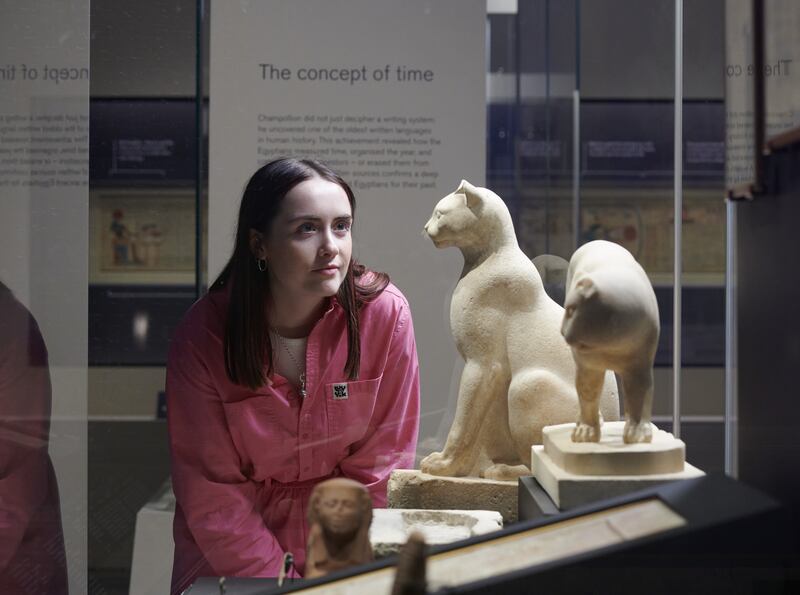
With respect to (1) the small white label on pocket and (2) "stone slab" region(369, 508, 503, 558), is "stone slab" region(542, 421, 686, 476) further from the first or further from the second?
(1) the small white label on pocket

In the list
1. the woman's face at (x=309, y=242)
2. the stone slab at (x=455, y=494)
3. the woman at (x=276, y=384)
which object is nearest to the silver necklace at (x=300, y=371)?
the woman at (x=276, y=384)

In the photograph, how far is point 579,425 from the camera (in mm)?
2135

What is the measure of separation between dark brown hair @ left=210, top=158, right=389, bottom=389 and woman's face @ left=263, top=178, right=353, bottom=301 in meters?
0.03

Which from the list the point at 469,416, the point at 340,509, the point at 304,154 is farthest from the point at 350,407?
the point at 340,509

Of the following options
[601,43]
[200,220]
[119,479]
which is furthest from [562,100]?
[119,479]

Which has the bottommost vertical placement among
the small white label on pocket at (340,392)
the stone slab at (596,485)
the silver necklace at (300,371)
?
the stone slab at (596,485)

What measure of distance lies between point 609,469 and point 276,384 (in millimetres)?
859

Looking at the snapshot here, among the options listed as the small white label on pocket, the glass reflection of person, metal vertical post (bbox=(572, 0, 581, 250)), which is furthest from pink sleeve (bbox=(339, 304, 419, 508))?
the glass reflection of person

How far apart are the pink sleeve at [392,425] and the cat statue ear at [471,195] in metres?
0.35

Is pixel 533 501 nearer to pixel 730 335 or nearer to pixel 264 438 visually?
pixel 264 438

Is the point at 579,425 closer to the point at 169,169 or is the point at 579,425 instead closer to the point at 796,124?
the point at 796,124

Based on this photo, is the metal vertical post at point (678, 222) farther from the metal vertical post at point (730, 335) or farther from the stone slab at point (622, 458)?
the stone slab at point (622, 458)

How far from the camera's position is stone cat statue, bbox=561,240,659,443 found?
76.3 inches

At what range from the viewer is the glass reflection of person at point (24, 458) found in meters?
2.69
